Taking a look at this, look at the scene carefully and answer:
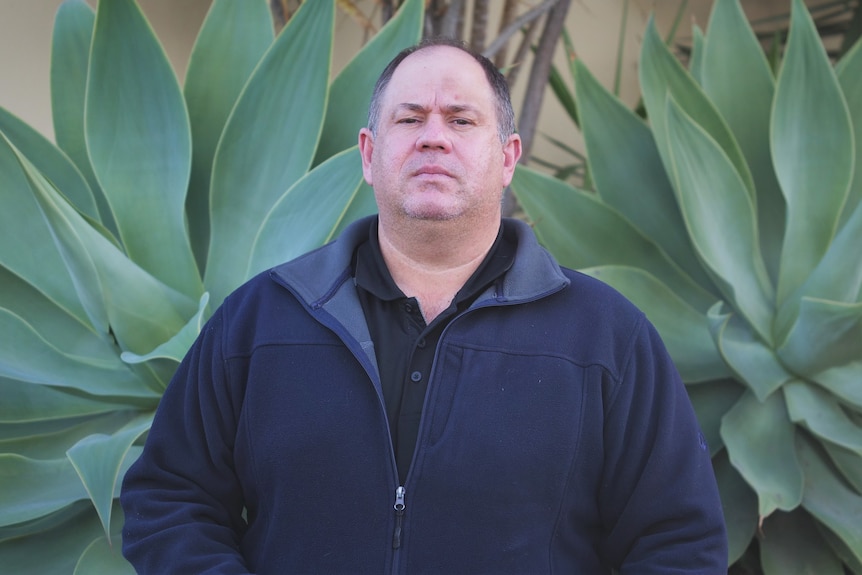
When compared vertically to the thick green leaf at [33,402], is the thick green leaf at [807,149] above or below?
above

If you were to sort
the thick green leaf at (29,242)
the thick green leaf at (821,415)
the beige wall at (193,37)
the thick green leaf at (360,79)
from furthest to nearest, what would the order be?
the beige wall at (193,37), the thick green leaf at (360,79), the thick green leaf at (29,242), the thick green leaf at (821,415)

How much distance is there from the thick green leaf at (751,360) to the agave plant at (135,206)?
713 millimetres

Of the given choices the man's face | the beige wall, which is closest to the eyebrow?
the man's face

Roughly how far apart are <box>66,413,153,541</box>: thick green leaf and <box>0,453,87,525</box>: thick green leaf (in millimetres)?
187

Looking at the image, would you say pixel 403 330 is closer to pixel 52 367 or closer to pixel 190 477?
pixel 190 477

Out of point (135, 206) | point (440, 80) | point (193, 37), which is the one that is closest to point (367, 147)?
point (440, 80)

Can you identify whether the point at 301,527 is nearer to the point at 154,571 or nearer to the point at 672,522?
the point at 154,571

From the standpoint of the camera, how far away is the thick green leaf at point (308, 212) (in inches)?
78.9

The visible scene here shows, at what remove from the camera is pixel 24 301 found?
7.18 feet


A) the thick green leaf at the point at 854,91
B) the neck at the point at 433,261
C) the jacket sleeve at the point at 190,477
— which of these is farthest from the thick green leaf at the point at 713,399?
the jacket sleeve at the point at 190,477

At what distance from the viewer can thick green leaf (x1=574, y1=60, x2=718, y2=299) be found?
95.7 inches

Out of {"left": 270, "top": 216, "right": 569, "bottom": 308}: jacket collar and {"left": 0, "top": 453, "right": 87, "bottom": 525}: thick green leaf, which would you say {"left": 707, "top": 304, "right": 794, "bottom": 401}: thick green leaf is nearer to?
{"left": 270, "top": 216, "right": 569, "bottom": 308}: jacket collar

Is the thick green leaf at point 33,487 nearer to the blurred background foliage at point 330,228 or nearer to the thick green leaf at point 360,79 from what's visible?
the blurred background foliage at point 330,228

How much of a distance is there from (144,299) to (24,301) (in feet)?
1.23
